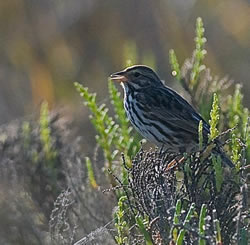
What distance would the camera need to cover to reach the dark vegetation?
4008 millimetres

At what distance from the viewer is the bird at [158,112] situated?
5336 mm

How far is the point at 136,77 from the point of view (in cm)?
581

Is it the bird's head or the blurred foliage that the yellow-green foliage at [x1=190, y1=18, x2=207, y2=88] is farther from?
the blurred foliage

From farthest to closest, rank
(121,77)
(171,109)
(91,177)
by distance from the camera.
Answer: (121,77) < (171,109) < (91,177)

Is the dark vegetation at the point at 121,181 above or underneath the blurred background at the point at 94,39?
underneath

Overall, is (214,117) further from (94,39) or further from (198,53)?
(94,39)

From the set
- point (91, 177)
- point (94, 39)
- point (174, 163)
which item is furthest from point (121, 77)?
point (94, 39)

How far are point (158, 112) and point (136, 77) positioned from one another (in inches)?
12.6

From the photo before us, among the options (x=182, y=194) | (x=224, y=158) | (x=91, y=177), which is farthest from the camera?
(x=91, y=177)

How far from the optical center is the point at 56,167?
5.78 m

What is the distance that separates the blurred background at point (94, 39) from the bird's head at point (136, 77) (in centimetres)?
303

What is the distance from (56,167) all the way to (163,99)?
701 millimetres

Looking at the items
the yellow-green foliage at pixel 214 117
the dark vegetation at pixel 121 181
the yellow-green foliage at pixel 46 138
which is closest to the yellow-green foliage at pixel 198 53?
the dark vegetation at pixel 121 181

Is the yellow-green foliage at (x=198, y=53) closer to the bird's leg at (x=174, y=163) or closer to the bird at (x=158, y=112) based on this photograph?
the bird at (x=158, y=112)
